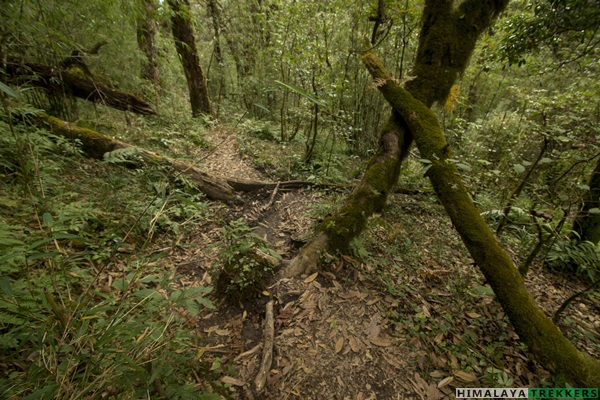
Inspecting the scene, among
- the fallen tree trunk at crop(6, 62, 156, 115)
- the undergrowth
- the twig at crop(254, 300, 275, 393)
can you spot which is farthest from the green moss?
the twig at crop(254, 300, 275, 393)

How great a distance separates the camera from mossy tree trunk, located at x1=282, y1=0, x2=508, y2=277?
3338mm

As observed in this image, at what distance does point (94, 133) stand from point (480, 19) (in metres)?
6.82

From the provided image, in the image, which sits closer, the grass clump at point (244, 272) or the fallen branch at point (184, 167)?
the grass clump at point (244, 272)

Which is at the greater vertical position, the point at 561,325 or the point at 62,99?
the point at 62,99

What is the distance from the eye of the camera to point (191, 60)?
7293mm

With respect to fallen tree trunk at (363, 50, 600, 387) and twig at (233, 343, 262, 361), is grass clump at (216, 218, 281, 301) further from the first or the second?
fallen tree trunk at (363, 50, 600, 387)

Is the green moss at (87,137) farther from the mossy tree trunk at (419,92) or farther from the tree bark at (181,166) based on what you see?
the mossy tree trunk at (419,92)

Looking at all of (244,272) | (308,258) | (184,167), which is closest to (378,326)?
(308,258)

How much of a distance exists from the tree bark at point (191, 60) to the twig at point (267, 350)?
731cm

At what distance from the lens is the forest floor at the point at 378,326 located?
2230 millimetres

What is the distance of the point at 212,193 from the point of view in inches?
188

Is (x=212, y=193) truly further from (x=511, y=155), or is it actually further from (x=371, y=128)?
(x=511, y=155)

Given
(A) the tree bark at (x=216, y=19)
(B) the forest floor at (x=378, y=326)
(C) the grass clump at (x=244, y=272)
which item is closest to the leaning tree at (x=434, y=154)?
(C) the grass clump at (x=244, y=272)

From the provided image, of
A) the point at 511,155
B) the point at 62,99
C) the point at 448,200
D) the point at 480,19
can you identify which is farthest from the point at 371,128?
the point at 62,99
